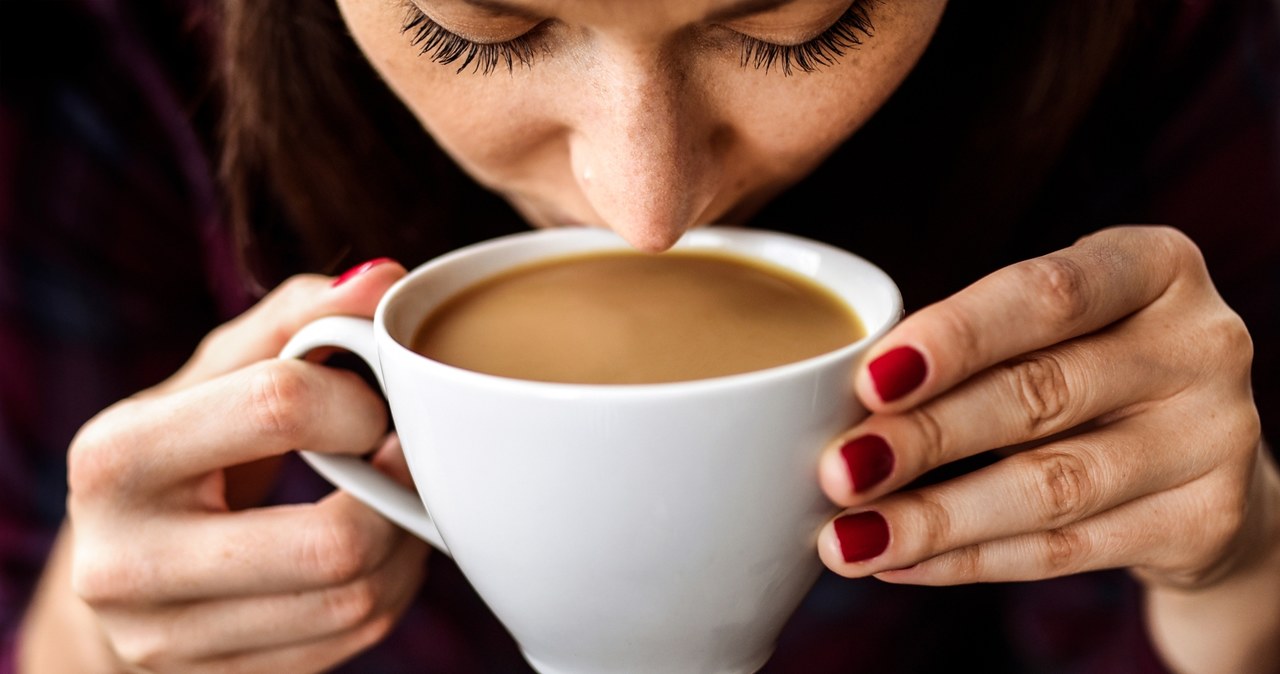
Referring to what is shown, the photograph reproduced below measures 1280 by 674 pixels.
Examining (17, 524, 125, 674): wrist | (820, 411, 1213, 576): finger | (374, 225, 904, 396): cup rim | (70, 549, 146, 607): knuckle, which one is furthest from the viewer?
(17, 524, 125, 674): wrist

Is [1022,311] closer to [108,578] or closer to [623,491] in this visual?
[623,491]

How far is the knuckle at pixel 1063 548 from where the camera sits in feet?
2.10

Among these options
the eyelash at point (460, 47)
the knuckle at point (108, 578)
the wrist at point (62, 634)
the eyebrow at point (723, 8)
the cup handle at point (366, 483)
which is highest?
the eyebrow at point (723, 8)

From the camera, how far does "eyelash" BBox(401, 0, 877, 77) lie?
0.61 meters

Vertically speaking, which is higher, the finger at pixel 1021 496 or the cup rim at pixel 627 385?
the cup rim at pixel 627 385

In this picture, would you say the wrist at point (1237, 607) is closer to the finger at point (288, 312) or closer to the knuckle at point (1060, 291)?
the knuckle at point (1060, 291)

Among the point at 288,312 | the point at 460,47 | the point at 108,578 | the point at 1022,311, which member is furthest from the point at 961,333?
the point at 108,578

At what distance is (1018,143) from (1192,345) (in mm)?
427

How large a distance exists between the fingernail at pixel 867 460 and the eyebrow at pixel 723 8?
244 mm

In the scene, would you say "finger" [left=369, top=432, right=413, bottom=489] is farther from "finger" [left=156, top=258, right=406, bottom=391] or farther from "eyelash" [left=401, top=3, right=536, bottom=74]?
"eyelash" [left=401, top=3, right=536, bottom=74]

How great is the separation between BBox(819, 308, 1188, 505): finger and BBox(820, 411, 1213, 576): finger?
2 centimetres

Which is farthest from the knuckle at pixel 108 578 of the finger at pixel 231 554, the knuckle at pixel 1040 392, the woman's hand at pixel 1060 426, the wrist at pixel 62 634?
the knuckle at pixel 1040 392

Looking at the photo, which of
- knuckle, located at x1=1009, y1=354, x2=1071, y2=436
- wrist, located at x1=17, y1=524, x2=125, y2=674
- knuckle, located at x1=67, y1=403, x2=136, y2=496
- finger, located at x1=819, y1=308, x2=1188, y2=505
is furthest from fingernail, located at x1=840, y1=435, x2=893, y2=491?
wrist, located at x1=17, y1=524, x2=125, y2=674

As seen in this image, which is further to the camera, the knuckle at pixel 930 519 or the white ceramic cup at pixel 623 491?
the knuckle at pixel 930 519
